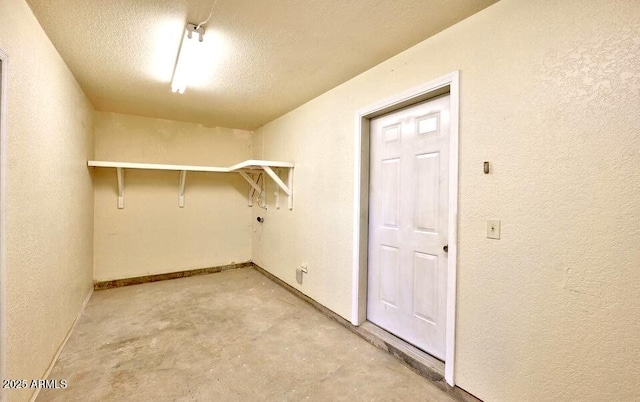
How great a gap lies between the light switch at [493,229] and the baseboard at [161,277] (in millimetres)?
3825

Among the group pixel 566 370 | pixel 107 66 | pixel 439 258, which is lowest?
pixel 566 370

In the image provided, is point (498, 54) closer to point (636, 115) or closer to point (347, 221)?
point (636, 115)

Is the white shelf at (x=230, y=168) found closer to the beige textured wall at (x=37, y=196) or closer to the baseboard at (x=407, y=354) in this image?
the beige textured wall at (x=37, y=196)

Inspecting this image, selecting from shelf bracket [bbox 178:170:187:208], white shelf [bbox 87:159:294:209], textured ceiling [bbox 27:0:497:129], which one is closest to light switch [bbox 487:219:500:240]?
textured ceiling [bbox 27:0:497:129]

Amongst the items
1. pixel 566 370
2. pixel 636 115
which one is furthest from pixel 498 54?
pixel 566 370

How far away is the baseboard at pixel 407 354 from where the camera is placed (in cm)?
172

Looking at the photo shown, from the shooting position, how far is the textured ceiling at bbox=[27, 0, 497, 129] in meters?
1.59

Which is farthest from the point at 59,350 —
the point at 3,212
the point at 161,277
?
the point at 161,277

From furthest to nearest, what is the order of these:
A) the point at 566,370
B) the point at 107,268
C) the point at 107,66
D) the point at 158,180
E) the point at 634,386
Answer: the point at 158,180 < the point at 107,268 < the point at 107,66 < the point at 566,370 < the point at 634,386

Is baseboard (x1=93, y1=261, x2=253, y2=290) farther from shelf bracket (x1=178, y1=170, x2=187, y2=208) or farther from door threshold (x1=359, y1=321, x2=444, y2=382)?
door threshold (x1=359, y1=321, x2=444, y2=382)

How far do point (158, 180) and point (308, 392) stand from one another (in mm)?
3478

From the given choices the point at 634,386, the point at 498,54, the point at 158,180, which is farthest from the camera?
the point at 158,180

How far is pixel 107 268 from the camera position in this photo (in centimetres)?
364

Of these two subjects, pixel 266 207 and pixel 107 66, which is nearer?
pixel 107 66
